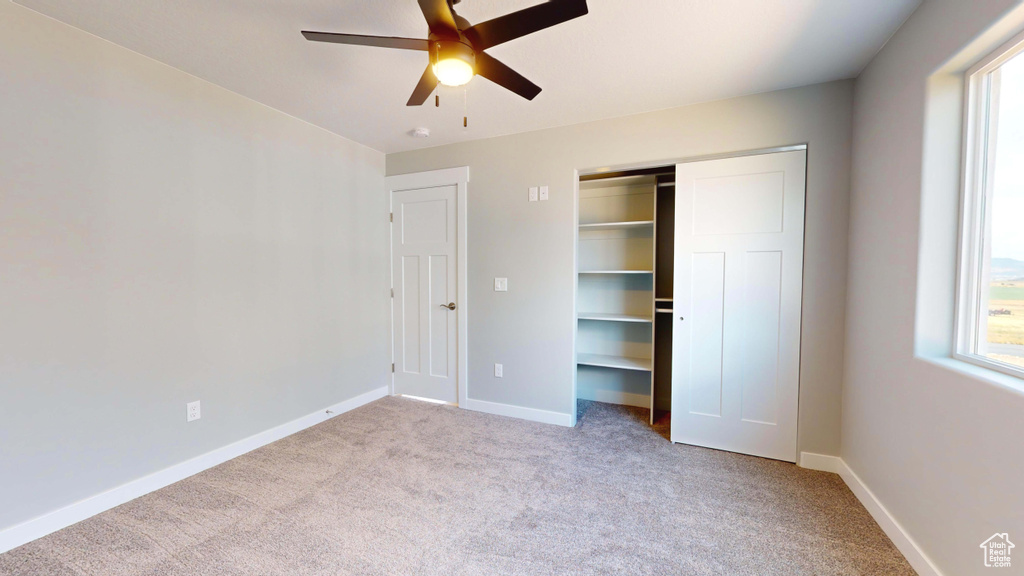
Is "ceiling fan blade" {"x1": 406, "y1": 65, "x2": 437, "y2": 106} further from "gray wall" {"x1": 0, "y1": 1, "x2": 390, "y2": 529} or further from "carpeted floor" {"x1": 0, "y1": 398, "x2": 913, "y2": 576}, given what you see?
"carpeted floor" {"x1": 0, "y1": 398, "x2": 913, "y2": 576}

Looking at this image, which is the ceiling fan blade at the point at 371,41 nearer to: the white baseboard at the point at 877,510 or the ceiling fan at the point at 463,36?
the ceiling fan at the point at 463,36

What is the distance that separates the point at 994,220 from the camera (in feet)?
4.61

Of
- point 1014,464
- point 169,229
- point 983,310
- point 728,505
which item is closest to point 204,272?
point 169,229

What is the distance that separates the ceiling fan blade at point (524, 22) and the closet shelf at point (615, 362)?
Answer: 2510 millimetres

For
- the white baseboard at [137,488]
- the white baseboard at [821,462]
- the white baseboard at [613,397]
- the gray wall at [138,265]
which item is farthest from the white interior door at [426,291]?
the white baseboard at [821,462]

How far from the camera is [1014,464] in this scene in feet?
3.71

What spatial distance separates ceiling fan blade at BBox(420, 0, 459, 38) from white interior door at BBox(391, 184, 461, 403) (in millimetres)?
1944

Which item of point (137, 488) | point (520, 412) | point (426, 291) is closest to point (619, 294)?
point (520, 412)

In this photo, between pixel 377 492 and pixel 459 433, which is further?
pixel 459 433

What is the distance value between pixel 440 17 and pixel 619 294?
9.08 ft

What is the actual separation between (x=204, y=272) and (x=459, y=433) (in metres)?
2.01

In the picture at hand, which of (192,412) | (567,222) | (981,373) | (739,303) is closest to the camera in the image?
(981,373)

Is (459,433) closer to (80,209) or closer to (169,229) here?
(169,229)

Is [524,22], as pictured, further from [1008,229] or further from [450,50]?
[1008,229]
